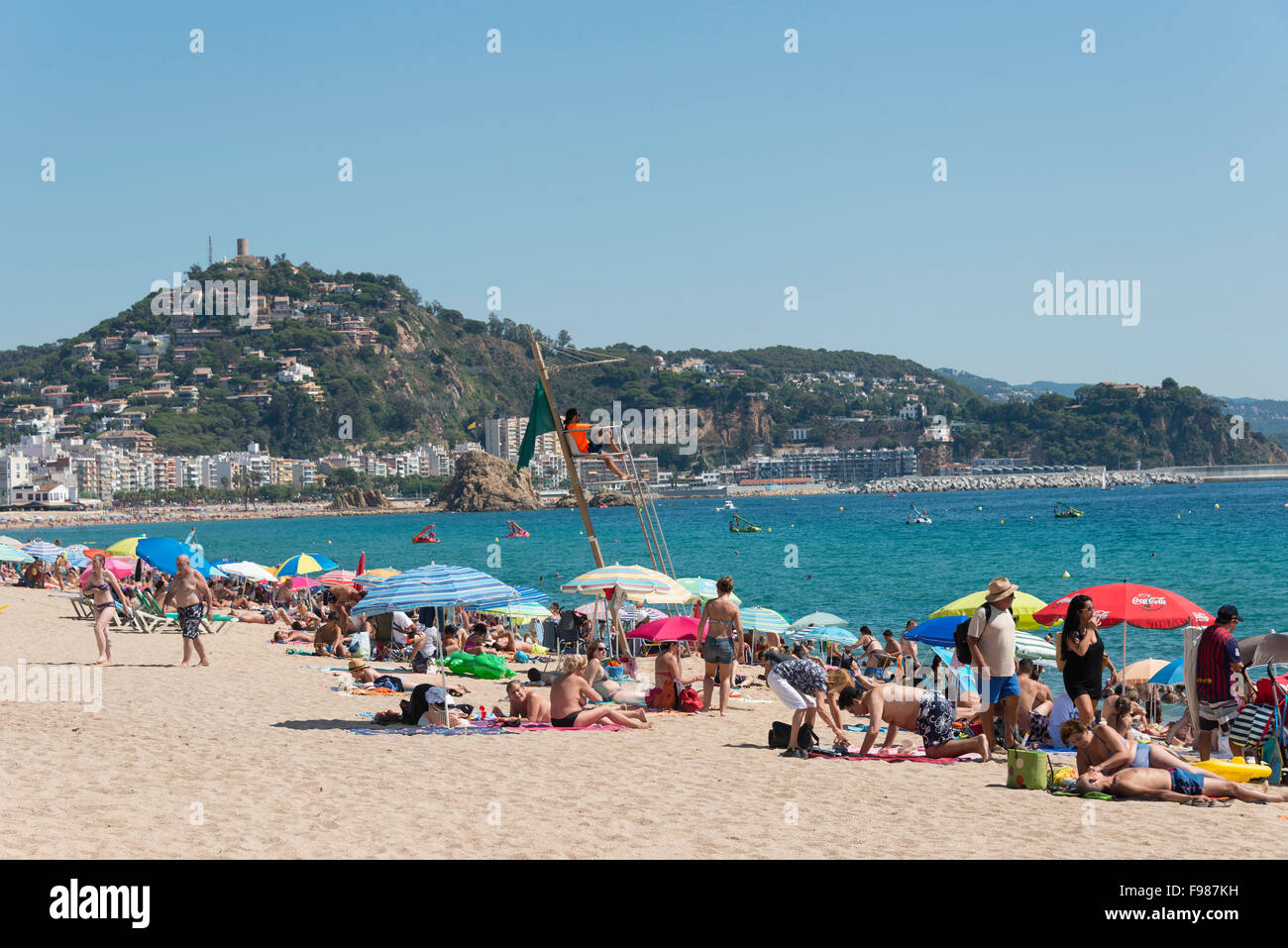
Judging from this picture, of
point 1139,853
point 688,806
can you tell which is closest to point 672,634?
point 688,806

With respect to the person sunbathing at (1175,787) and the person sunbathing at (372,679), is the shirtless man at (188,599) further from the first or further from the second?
the person sunbathing at (1175,787)

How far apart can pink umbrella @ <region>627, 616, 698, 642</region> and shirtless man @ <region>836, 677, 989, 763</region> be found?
4.15 meters

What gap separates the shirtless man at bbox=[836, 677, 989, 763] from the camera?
8.75m

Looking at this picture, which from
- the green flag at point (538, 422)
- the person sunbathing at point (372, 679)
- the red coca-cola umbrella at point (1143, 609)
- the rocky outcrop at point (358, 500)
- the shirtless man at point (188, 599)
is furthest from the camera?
the rocky outcrop at point (358, 500)

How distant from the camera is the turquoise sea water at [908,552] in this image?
3253 centimetres

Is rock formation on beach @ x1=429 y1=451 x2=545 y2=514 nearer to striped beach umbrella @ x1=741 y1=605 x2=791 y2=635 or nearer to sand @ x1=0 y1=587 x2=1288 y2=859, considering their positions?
striped beach umbrella @ x1=741 y1=605 x2=791 y2=635

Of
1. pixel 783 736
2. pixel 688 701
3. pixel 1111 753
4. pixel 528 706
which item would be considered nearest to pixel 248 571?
pixel 688 701

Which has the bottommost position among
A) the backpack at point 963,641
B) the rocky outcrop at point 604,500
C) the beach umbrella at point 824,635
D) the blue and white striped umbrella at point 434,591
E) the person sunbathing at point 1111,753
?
the rocky outcrop at point 604,500

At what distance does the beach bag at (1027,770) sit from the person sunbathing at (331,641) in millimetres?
10853

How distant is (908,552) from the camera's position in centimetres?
5391

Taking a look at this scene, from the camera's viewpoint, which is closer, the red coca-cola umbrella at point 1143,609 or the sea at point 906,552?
the red coca-cola umbrella at point 1143,609

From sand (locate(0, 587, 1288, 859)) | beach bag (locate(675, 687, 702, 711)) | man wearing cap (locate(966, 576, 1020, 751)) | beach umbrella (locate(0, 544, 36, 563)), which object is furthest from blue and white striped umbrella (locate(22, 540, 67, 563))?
man wearing cap (locate(966, 576, 1020, 751))

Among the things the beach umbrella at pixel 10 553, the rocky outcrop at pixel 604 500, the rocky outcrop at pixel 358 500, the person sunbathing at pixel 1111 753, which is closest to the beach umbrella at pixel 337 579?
the beach umbrella at pixel 10 553
